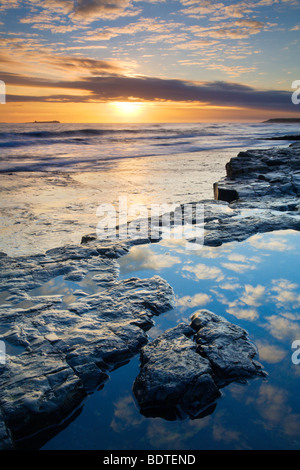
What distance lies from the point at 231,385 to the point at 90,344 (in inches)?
39.1

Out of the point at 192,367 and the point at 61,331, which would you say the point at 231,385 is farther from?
the point at 61,331

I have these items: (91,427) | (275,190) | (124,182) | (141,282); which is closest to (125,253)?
(141,282)

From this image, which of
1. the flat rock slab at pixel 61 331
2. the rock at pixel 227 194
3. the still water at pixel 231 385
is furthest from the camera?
the rock at pixel 227 194

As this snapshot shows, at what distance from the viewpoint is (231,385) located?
1.89 metres

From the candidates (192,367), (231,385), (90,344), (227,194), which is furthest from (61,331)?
(227,194)

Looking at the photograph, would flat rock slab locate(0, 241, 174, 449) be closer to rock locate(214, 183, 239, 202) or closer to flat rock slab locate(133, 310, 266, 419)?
flat rock slab locate(133, 310, 266, 419)

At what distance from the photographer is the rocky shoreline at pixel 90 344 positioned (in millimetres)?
1775

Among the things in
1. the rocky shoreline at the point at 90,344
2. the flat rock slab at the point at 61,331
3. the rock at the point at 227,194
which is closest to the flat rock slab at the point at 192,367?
the rocky shoreline at the point at 90,344

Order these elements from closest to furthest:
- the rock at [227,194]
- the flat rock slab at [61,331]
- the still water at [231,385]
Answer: the still water at [231,385], the flat rock slab at [61,331], the rock at [227,194]

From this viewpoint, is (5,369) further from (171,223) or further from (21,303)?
(171,223)

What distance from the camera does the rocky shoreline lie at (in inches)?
69.9

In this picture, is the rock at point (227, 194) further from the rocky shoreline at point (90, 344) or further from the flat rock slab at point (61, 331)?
the flat rock slab at point (61, 331)

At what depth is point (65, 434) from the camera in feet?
5.39

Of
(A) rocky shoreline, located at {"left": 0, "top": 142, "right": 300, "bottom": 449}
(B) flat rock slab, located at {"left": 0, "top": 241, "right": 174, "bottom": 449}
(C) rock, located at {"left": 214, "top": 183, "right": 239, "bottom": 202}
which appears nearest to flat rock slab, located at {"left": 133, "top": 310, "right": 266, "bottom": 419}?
(A) rocky shoreline, located at {"left": 0, "top": 142, "right": 300, "bottom": 449}
